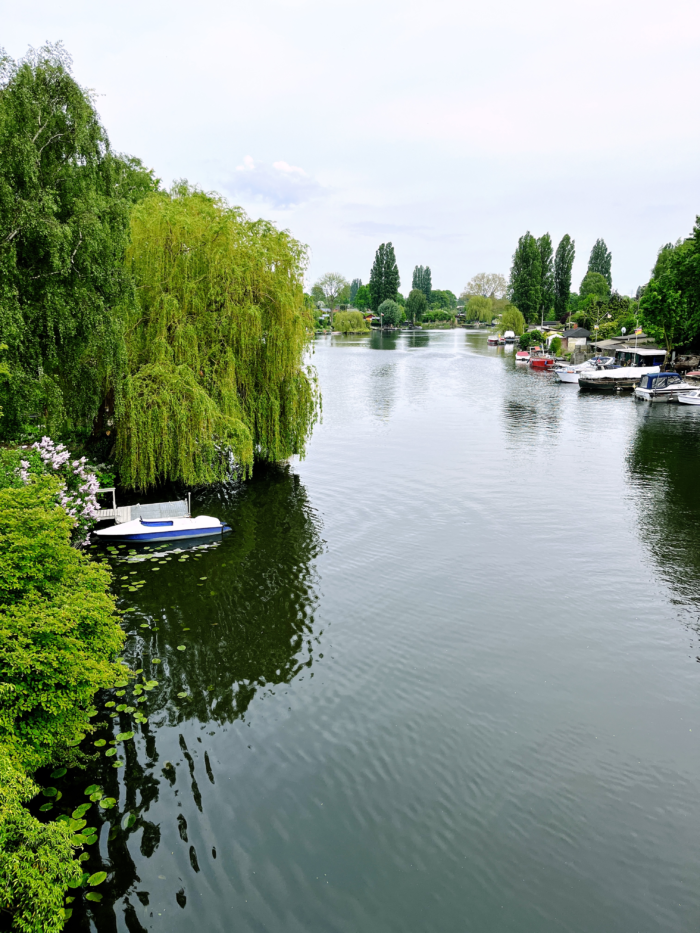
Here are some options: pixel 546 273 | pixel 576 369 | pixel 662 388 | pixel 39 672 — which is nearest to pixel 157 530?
pixel 39 672

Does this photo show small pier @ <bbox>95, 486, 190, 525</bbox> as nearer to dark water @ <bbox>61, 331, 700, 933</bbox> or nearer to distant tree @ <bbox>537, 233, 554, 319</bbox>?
dark water @ <bbox>61, 331, 700, 933</bbox>

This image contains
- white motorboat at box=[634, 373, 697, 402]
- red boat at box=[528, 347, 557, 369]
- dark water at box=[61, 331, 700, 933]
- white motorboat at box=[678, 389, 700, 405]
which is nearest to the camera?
dark water at box=[61, 331, 700, 933]

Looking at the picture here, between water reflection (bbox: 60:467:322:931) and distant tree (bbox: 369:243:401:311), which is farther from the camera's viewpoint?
distant tree (bbox: 369:243:401:311)

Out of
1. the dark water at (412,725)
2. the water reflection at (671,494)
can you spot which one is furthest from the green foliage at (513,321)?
the dark water at (412,725)

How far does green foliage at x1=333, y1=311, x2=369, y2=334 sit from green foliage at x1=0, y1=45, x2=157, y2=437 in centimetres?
14845

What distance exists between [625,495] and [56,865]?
29176 millimetres

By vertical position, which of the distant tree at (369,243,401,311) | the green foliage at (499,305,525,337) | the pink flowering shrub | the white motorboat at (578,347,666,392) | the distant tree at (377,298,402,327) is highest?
the distant tree at (369,243,401,311)

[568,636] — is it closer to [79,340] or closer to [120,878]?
[120,878]

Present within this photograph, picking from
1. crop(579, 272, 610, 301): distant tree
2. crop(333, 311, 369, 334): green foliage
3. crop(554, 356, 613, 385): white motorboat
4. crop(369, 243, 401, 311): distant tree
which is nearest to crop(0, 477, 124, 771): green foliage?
crop(554, 356, 613, 385): white motorboat

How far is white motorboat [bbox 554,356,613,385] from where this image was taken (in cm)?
7544

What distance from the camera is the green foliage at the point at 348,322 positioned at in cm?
16575

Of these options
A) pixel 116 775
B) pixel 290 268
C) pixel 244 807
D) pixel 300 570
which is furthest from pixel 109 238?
pixel 244 807

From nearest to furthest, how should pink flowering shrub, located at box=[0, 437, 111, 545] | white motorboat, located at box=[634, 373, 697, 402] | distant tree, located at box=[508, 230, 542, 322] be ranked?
pink flowering shrub, located at box=[0, 437, 111, 545]
white motorboat, located at box=[634, 373, 697, 402]
distant tree, located at box=[508, 230, 542, 322]

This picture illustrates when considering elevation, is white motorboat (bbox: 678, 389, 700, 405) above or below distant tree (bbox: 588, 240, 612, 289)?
below
